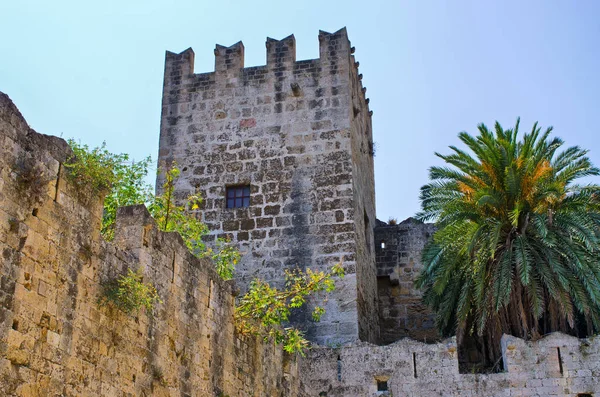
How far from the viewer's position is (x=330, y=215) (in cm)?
1838

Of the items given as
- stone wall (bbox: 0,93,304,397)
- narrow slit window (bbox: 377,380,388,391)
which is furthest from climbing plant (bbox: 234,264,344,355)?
narrow slit window (bbox: 377,380,388,391)

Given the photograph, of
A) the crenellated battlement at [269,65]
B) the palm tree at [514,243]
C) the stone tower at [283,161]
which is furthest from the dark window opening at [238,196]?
the palm tree at [514,243]

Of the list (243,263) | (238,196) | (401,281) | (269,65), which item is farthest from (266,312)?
(401,281)

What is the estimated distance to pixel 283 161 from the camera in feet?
62.5

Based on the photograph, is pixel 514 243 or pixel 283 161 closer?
pixel 514 243

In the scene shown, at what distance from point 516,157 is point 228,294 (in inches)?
332

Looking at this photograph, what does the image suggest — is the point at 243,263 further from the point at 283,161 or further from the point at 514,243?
the point at 514,243

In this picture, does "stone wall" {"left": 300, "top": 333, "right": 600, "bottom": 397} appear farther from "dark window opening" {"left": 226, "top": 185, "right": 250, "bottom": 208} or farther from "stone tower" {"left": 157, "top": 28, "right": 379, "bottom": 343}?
"dark window opening" {"left": 226, "top": 185, "right": 250, "bottom": 208}

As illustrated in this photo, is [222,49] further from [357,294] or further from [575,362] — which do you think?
[575,362]

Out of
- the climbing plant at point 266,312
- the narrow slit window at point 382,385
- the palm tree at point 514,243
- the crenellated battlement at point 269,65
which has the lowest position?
the narrow slit window at point 382,385

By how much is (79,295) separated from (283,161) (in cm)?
1119

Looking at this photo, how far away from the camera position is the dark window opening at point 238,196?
19.1 metres

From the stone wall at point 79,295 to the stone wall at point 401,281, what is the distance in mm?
10553

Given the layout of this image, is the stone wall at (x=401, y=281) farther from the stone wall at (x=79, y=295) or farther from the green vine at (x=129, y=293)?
the green vine at (x=129, y=293)
